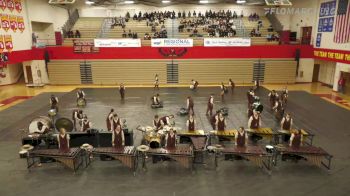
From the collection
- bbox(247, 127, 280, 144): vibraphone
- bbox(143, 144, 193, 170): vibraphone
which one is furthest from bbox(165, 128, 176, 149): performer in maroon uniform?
bbox(247, 127, 280, 144): vibraphone

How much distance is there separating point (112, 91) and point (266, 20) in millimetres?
21256

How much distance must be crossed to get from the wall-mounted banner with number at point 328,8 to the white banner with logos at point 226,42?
738cm

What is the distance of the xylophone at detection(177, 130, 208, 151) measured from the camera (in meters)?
10.8

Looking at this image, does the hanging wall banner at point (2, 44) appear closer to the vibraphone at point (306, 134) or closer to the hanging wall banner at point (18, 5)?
the hanging wall banner at point (18, 5)

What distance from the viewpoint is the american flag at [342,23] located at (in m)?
22.1

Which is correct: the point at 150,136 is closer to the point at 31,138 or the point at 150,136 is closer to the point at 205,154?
the point at 205,154

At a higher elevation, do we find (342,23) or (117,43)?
(342,23)

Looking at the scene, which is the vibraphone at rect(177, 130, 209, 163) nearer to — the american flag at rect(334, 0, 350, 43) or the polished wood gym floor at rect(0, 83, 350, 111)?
the polished wood gym floor at rect(0, 83, 350, 111)

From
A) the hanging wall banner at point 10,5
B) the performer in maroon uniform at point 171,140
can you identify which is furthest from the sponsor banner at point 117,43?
the performer in maroon uniform at point 171,140

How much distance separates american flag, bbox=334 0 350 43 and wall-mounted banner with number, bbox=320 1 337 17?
0.92 meters

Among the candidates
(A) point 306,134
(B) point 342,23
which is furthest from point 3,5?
(B) point 342,23

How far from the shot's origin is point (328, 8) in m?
24.9

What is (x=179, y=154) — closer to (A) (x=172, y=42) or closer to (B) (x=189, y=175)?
(B) (x=189, y=175)

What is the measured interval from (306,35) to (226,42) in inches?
395
